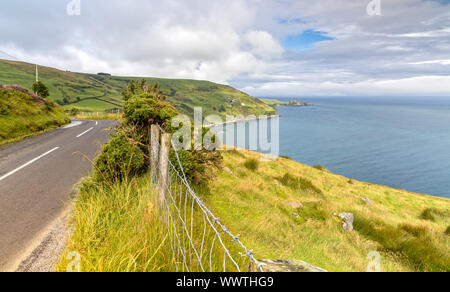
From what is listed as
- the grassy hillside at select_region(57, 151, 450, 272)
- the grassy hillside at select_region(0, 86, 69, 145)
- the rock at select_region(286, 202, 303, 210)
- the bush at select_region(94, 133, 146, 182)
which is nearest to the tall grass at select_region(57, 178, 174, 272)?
the grassy hillside at select_region(57, 151, 450, 272)

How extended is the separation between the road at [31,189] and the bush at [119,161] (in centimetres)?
112

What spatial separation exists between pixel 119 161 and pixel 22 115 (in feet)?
51.2

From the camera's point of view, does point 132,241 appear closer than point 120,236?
Yes

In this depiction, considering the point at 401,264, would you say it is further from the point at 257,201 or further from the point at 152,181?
the point at 152,181

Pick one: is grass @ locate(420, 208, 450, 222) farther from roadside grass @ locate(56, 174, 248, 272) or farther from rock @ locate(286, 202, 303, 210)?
roadside grass @ locate(56, 174, 248, 272)

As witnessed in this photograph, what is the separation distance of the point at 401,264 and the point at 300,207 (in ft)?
12.4

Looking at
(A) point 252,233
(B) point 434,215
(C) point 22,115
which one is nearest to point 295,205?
(A) point 252,233

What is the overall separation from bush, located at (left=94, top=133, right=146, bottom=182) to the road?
44.1 inches

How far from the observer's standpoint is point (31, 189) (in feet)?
19.9

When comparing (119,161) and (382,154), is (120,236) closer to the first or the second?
(119,161)

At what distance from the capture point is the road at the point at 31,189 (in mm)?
3953
